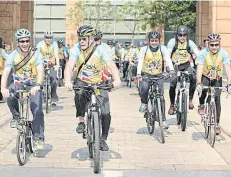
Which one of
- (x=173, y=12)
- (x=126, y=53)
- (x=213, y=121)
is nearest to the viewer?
(x=213, y=121)

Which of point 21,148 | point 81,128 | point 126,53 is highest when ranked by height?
point 126,53

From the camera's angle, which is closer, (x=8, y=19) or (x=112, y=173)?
(x=112, y=173)

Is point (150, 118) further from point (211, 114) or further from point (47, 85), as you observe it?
point (47, 85)

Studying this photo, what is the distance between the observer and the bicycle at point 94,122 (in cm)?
640

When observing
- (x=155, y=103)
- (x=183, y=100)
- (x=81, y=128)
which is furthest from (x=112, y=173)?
(x=183, y=100)

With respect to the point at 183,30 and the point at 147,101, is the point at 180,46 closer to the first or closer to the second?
the point at 183,30

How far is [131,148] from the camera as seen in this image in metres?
8.20

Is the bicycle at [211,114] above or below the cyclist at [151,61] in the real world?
below

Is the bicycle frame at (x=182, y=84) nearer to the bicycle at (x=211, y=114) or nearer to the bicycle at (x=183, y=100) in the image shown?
the bicycle at (x=183, y=100)

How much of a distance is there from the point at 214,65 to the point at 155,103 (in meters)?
1.21

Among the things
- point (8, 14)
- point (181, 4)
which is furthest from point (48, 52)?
point (181, 4)

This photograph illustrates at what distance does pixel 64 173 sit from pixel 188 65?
4.64 meters

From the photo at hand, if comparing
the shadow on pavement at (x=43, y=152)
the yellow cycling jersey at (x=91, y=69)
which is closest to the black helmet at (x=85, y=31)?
the yellow cycling jersey at (x=91, y=69)

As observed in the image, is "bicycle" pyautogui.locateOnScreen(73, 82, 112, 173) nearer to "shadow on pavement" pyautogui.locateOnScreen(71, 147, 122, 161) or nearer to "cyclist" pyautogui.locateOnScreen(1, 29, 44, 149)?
"shadow on pavement" pyautogui.locateOnScreen(71, 147, 122, 161)
